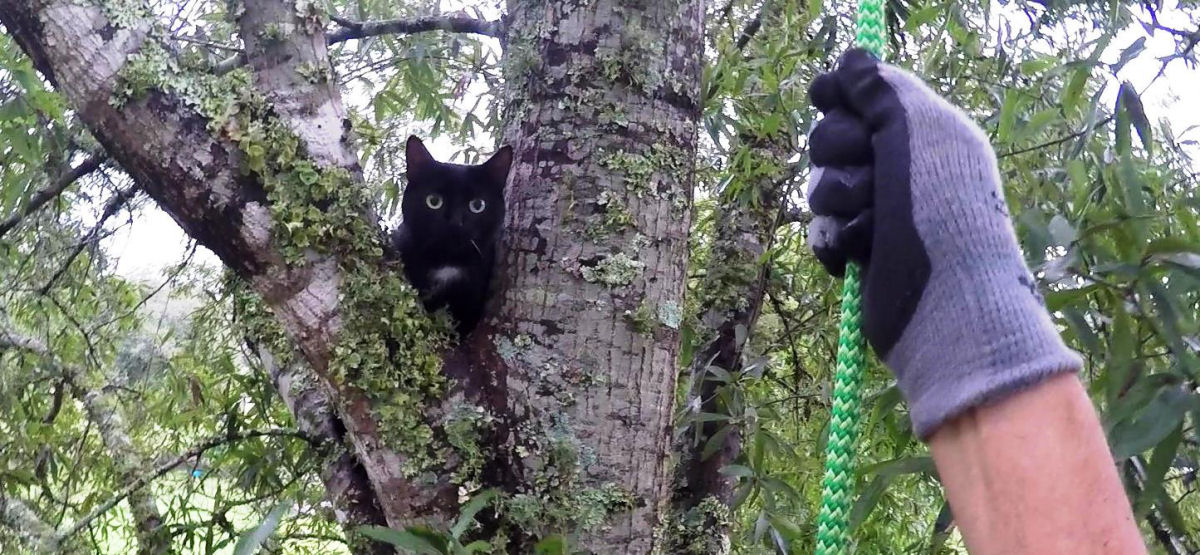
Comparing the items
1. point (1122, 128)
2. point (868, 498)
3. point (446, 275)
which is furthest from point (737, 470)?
point (1122, 128)

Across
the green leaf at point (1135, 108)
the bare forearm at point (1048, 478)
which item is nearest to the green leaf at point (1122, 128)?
the green leaf at point (1135, 108)

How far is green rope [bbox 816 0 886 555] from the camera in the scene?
0.91 metres

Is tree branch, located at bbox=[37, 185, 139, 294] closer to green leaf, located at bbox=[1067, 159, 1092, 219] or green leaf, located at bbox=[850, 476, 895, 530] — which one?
green leaf, located at bbox=[850, 476, 895, 530]

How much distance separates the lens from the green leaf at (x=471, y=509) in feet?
3.57

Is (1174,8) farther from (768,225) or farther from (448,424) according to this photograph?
(448,424)

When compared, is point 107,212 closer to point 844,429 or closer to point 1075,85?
point 844,429

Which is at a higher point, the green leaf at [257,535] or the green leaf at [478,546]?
the green leaf at [257,535]

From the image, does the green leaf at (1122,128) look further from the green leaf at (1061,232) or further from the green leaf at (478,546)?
the green leaf at (478,546)

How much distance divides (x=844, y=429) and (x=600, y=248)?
1.70 feet

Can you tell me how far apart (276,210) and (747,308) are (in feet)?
4.32

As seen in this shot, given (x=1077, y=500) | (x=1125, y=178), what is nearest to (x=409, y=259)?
(x=1125, y=178)

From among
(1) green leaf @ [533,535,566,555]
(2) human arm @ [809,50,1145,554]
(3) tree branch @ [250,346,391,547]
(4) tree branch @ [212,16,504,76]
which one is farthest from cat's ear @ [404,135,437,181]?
(2) human arm @ [809,50,1145,554]

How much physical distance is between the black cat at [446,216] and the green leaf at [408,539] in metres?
0.72

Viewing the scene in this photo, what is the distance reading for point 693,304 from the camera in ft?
7.59
